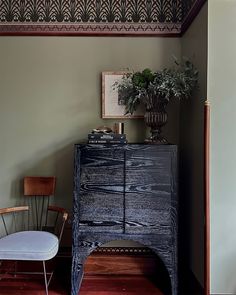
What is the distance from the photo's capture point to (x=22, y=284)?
107 inches

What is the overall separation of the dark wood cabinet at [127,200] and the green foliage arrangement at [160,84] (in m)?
0.43

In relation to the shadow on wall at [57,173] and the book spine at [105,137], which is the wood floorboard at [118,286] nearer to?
the shadow on wall at [57,173]

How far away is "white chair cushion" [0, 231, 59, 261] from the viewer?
7.47ft

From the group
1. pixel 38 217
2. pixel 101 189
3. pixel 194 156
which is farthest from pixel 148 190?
pixel 38 217

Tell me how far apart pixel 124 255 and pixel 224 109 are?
1567mm

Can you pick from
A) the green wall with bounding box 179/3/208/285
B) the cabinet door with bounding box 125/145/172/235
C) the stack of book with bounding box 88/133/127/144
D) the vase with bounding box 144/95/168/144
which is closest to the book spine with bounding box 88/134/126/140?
the stack of book with bounding box 88/133/127/144

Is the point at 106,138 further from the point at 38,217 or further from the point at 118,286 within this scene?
the point at 118,286

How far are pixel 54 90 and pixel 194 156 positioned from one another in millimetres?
1378

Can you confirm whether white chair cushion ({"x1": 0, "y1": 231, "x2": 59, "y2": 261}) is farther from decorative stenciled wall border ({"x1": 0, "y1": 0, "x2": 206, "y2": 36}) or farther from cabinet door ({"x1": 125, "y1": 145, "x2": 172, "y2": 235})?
decorative stenciled wall border ({"x1": 0, "y1": 0, "x2": 206, "y2": 36})

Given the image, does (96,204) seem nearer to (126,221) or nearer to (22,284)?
(126,221)

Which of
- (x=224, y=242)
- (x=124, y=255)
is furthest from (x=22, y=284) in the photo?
(x=224, y=242)

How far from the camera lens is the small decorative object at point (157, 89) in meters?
2.48

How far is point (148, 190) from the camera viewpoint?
2.43 metres

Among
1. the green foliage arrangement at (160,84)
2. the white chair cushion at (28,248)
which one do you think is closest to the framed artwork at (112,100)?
the green foliage arrangement at (160,84)
